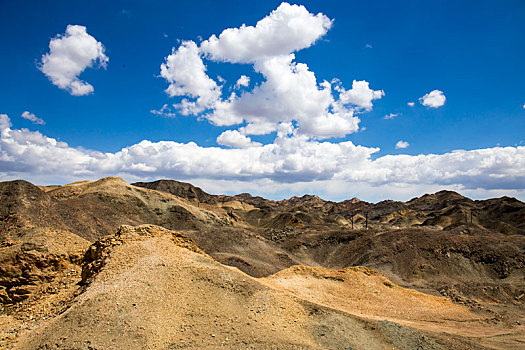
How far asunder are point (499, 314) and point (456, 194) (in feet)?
408

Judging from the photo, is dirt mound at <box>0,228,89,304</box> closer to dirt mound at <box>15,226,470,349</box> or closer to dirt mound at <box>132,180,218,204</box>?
dirt mound at <box>15,226,470,349</box>

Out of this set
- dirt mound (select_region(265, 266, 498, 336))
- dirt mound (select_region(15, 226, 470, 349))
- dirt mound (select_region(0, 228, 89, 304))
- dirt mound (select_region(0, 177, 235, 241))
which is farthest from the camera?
dirt mound (select_region(0, 177, 235, 241))

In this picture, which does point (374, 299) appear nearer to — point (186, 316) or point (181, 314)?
point (186, 316)

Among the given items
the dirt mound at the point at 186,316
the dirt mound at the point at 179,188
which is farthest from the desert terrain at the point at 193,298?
the dirt mound at the point at 179,188

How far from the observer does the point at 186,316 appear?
10.1m

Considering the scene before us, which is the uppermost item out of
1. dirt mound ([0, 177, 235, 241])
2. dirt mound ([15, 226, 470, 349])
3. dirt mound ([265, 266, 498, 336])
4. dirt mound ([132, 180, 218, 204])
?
dirt mound ([132, 180, 218, 204])

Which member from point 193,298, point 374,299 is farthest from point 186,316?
point 374,299

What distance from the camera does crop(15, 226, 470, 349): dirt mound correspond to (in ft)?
29.5

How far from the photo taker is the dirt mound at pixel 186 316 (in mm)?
8984

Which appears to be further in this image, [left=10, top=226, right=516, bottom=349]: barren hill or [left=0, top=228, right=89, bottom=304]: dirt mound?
[left=0, top=228, right=89, bottom=304]: dirt mound

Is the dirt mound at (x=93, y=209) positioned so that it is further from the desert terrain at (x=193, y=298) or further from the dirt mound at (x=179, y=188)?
the dirt mound at (x=179, y=188)

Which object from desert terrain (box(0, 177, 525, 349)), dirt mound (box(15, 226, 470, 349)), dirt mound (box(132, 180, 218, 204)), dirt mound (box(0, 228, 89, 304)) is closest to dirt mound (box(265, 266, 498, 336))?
desert terrain (box(0, 177, 525, 349))

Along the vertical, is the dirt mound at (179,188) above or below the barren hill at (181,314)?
above

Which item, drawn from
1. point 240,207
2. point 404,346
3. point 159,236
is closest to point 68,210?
point 159,236
